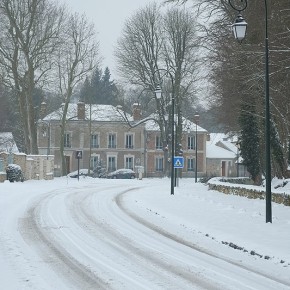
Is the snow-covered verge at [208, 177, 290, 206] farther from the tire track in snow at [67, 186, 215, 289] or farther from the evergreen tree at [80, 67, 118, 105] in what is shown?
the evergreen tree at [80, 67, 118, 105]

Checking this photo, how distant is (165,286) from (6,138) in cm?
6350

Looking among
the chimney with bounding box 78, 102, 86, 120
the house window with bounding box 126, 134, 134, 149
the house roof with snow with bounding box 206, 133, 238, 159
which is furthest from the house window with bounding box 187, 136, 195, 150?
the chimney with bounding box 78, 102, 86, 120

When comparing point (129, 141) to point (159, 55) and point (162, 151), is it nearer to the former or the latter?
point (162, 151)

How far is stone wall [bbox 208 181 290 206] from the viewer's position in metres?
19.0

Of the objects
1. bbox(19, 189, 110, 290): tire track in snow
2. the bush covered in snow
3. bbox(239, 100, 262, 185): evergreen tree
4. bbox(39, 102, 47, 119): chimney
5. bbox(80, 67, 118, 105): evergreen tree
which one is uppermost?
bbox(80, 67, 118, 105): evergreen tree

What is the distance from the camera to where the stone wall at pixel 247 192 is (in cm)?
1902

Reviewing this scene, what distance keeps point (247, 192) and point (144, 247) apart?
1275cm

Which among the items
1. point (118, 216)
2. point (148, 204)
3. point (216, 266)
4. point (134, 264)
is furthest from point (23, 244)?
point (148, 204)

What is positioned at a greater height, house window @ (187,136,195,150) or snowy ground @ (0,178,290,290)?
house window @ (187,136,195,150)

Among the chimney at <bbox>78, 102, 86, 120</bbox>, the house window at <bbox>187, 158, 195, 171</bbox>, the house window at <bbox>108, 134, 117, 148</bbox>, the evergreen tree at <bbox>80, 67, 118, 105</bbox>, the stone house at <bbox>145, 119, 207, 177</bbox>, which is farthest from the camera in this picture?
the house window at <bbox>187, 158, 195, 171</bbox>

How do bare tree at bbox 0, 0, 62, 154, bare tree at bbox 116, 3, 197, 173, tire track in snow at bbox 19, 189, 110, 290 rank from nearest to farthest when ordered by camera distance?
1. tire track in snow at bbox 19, 189, 110, 290
2. bare tree at bbox 0, 0, 62, 154
3. bare tree at bbox 116, 3, 197, 173

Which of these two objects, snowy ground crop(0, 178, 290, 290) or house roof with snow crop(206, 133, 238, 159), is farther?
house roof with snow crop(206, 133, 238, 159)

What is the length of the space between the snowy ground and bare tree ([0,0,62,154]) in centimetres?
2445

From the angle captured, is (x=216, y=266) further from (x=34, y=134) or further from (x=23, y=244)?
(x=34, y=134)
